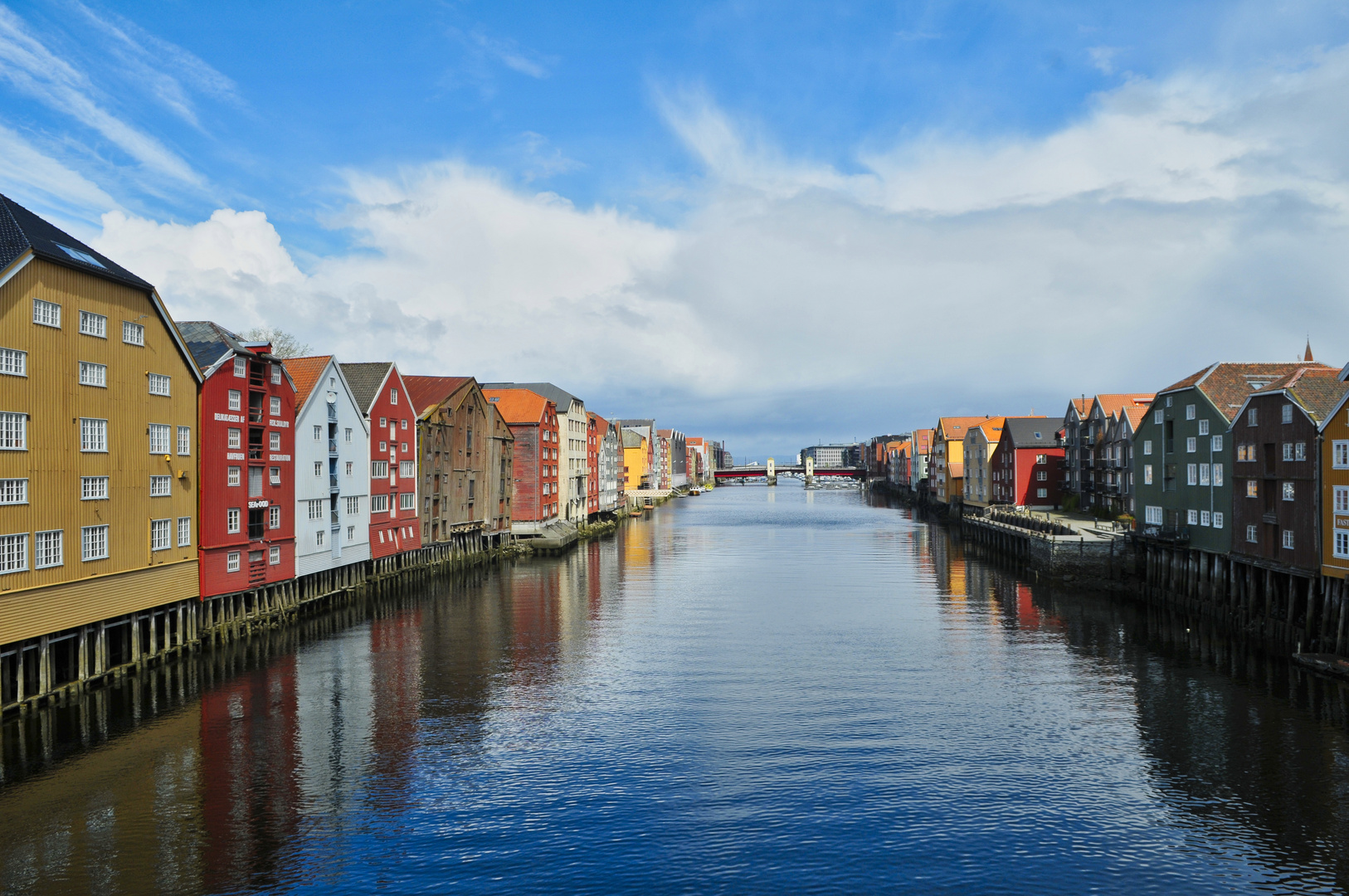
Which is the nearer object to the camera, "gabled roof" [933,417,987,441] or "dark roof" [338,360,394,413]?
"dark roof" [338,360,394,413]

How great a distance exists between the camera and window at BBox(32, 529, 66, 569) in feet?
105

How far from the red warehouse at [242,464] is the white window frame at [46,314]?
423 inches

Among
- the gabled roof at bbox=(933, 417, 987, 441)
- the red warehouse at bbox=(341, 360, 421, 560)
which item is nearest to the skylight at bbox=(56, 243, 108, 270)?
the red warehouse at bbox=(341, 360, 421, 560)

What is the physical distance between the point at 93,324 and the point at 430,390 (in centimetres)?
4480

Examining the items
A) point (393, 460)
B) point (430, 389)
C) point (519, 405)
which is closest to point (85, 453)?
point (393, 460)

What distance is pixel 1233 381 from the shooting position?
57.2 m

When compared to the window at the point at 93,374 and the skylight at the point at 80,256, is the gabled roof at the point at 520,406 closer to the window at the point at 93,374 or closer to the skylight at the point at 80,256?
the window at the point at 93,374

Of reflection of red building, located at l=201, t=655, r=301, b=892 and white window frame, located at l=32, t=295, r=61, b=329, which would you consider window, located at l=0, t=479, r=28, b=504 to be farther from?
reflection of red building, located at l=201, t=655, r=301, b=892

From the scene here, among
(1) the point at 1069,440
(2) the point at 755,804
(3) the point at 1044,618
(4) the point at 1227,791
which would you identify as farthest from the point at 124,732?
(1) the point at 1069,440

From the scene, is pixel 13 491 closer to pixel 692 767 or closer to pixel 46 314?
pixel 46 314

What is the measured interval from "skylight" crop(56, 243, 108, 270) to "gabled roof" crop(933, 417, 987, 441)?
141019mm

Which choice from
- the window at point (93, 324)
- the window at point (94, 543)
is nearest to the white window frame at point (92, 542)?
the window at point (94, 543)

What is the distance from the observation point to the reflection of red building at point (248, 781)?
2061 centimetres

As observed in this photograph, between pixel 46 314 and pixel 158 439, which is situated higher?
pixel 46 314
